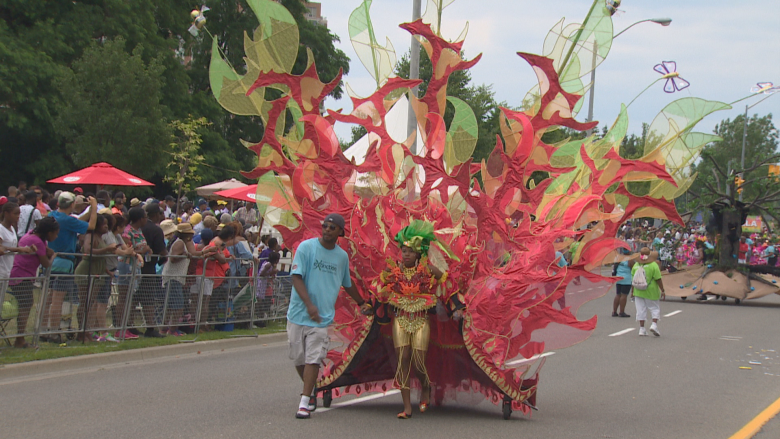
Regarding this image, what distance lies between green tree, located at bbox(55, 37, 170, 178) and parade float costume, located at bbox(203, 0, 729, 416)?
15.9m

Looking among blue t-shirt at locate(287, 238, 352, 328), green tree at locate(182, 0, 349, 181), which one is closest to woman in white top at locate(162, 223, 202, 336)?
blue t-shirt at locate(287, 238, 352, 328)

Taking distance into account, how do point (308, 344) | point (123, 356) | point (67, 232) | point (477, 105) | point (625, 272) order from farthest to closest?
point (477, 105) → point (625, 272) → point (67, 232) → point (123, 356) → point (308, 344)

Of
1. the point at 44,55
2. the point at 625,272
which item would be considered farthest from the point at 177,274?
the point at 44,55

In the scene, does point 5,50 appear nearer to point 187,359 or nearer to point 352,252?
point 187,359

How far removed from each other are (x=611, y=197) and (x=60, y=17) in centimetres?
2649

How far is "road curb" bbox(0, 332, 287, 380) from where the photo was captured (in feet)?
29.9

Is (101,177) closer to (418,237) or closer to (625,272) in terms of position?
(418,237)

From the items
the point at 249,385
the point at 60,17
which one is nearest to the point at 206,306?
the point at 249,385

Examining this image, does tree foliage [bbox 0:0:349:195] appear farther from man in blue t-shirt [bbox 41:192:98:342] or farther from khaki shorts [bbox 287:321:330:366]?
khaki shorts [bbox 287:321:330:366]

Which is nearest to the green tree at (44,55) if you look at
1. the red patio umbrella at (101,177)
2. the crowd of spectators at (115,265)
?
the red patio umbrella at (101,177)

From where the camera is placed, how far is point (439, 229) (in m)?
7.42

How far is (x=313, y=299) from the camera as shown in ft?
23.0

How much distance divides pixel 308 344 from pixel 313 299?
1.27 ft

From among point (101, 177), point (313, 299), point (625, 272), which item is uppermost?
point (101, 177)
